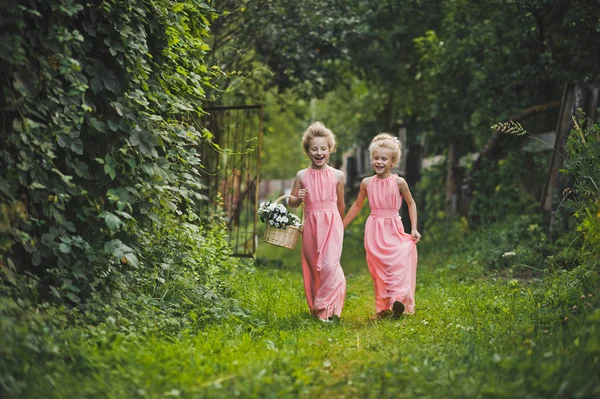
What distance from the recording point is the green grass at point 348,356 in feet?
11.8

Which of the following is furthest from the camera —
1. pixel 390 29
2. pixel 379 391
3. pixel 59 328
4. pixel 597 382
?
pixel 390 29

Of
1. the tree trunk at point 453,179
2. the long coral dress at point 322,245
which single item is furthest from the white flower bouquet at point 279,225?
the tree trunk at point 453,179

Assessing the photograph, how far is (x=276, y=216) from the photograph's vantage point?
21.2 ft

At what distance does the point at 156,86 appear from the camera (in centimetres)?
533

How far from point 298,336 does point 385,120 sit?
14.9 meters

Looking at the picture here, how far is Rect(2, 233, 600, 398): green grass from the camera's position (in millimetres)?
3582

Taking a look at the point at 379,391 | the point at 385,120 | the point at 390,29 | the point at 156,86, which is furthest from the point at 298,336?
the point at 385,120

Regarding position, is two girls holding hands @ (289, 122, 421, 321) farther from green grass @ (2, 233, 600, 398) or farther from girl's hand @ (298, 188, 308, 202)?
green grass @ (2, 233, 600, 398)

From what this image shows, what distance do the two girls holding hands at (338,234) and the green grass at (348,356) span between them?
1.16 ft

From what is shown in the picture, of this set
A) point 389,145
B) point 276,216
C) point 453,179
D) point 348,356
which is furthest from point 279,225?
point 453,179

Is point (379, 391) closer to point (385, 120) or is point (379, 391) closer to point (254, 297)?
point (254, 297)

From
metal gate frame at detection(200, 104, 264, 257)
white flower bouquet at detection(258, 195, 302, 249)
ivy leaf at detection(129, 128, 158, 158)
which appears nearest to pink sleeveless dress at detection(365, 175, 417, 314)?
white flower bouquet at detection(258, 195, 302, 249)

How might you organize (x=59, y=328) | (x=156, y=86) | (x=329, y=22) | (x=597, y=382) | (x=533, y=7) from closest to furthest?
(x=597, y=382) → (x=59, y=328) → (x=156, y=86) → (x=533, y=7) → (x=329, y=22)

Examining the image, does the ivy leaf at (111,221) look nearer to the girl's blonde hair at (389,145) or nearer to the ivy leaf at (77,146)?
the ivy leaf at (77,146)
